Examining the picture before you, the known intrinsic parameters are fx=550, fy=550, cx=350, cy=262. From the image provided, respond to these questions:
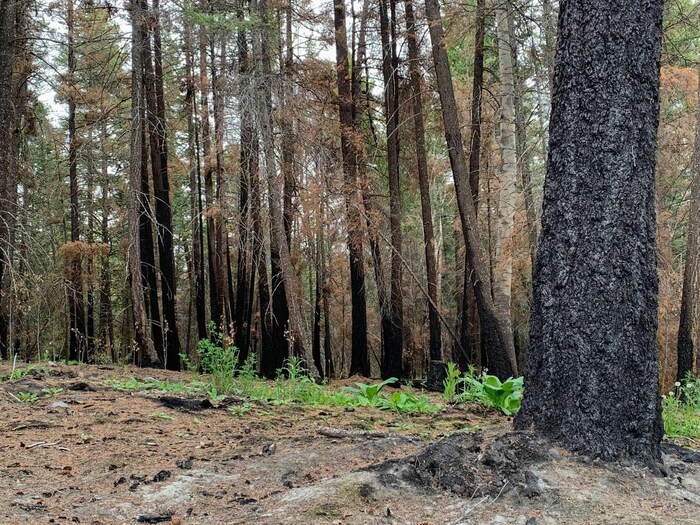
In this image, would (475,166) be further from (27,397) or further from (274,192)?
(27,397)

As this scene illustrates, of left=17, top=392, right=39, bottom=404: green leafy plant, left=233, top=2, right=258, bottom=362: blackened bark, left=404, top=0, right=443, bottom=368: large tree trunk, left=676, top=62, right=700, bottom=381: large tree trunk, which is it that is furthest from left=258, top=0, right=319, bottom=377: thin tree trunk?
left=676, top=62, right=700, bottom=381: large tree trunk

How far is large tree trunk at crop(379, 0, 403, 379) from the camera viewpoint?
41.9 feet

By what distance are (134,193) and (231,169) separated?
15.6ft

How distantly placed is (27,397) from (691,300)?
9.64 metres

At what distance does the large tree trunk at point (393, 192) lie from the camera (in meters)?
12.8

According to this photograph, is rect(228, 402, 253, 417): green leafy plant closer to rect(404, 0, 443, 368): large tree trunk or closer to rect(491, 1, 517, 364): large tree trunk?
rect(491, 1, 517, 364): large tree trunk

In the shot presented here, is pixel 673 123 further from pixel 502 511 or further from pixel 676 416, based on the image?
pixel 502 511

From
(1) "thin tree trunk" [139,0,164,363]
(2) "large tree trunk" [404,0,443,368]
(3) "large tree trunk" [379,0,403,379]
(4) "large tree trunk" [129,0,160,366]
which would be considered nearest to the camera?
(4) "large tree trunk" [129,0,160,366]

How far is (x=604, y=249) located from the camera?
2760 mm

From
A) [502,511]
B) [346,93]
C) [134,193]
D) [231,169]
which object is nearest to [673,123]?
[346,93]

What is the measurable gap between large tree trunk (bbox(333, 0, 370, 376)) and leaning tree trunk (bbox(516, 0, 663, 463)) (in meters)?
6.79

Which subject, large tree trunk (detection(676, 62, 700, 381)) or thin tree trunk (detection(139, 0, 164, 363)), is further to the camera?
thin tree trunk (detection(139, 0, 164, 363))

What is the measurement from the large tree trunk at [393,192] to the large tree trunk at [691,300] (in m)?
5.54

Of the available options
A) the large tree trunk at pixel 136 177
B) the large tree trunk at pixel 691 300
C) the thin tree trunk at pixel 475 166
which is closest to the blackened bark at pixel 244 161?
the large tree trunk at pixel 136 177
